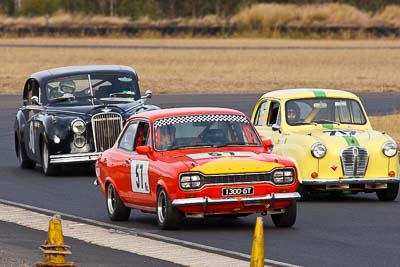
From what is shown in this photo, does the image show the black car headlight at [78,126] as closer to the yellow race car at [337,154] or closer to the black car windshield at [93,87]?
the black car windshield at [93,87]

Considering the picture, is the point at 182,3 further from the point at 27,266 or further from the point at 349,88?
the point at 27,266

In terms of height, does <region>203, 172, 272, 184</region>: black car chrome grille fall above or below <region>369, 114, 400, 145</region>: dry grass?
above

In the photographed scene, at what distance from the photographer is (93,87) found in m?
22.6

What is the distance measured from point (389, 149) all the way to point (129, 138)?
3623 millimetres

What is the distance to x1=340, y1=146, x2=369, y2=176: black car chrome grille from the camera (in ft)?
54.5

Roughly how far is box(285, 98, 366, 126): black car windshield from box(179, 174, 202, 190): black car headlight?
186 inches

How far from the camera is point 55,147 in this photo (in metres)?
20.9

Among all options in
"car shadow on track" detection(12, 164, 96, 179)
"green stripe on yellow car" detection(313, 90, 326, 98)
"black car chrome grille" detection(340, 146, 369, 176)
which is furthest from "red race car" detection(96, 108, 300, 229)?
"car shadow on track" detection(12, 164, 96, 179)

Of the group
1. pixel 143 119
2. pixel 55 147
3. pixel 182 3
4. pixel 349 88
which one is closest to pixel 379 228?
pixel 143 119

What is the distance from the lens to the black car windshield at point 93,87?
2244cm

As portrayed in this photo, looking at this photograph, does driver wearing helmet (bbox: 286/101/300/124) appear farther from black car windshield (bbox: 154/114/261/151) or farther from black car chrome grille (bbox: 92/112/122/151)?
black car chrome grille (bbox: 92/112/122/151)

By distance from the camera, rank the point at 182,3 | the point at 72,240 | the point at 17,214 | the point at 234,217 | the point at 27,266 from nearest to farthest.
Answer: the point at 27,266, the point at 72,240, the point at 234,217, the point at 17,214, the point at 182,3

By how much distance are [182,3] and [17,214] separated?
366 feet

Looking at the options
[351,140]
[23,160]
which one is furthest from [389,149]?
[23,160]
